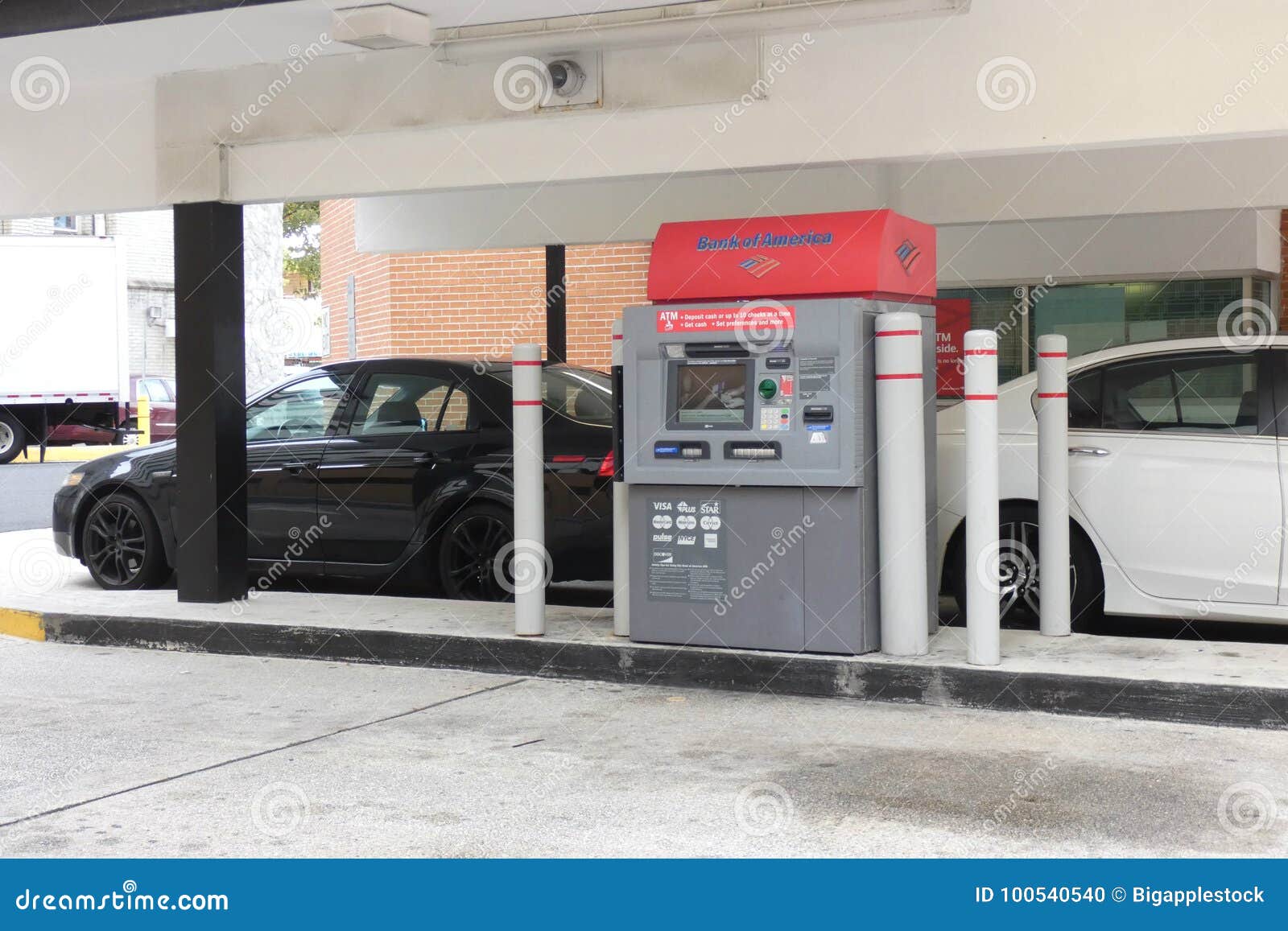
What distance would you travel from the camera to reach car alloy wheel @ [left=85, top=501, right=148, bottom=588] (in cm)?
995

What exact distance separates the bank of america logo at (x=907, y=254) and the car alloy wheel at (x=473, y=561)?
120 inches

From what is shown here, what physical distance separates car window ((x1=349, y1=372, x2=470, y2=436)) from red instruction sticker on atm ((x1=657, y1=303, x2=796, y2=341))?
2274 mm

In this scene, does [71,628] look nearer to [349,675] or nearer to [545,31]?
[349,675]

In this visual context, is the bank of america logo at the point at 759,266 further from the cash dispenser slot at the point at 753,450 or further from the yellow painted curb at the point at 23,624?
the yellow painted curb at the point at 23,624

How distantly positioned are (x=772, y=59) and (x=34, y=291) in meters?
21.3

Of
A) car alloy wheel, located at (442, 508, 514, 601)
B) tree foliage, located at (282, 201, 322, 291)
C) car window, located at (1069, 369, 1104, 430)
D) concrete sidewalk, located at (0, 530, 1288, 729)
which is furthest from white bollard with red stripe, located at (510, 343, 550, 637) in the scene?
tree foliage, located at (282, 201, 322, 291)

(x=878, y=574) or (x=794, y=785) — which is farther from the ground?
(x=878, y=574)

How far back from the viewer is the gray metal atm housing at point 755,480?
6.88 meters

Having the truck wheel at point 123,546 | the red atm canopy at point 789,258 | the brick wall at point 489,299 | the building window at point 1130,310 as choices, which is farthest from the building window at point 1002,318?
the truck wheel at point 123,546

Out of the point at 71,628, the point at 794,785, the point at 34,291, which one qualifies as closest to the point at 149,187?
the point at 71,628

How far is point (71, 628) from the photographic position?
872cm

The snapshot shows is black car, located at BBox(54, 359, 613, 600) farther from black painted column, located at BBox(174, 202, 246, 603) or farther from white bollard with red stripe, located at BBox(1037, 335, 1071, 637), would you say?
white bollard with red stripe, located at BBox(1037, 335, 1071, 637)

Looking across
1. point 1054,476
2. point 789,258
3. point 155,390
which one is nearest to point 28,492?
point 155,390

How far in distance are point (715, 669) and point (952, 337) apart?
21.7ft
